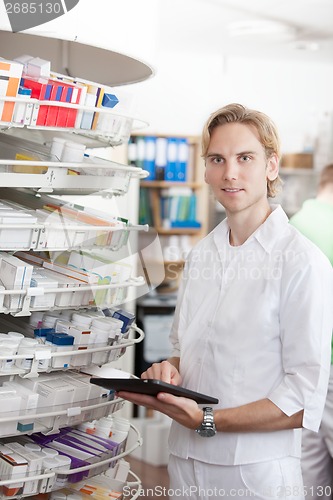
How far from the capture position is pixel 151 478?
3959mm

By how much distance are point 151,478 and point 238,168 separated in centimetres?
278

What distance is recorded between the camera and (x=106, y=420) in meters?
1.62

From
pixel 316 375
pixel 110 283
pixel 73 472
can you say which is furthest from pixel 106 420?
pixel 316 375

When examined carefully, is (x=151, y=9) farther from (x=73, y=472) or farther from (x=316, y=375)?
(x=73, y=472)

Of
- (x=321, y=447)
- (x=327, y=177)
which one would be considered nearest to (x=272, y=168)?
(x=321, y=447)

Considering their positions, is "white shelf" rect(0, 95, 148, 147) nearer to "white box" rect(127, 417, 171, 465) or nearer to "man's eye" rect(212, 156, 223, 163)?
"man's eye" rect(212, 156, 223, 163)

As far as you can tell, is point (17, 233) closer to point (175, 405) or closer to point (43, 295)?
point (43, 295)

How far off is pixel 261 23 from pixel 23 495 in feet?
14.0

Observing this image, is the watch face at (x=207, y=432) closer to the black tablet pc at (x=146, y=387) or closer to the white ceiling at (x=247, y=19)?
the black tablet pc at (x=146, y=387)

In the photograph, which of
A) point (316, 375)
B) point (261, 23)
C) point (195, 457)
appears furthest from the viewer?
point (261, 23)

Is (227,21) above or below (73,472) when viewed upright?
above

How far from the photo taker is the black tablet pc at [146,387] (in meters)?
1.38

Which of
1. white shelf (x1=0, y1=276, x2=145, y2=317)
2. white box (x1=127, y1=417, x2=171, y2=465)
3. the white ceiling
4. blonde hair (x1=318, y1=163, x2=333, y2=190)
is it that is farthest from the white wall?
white shelf (x1=0, y1=276, x2=145, y2=317)

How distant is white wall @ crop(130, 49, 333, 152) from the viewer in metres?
6.41
